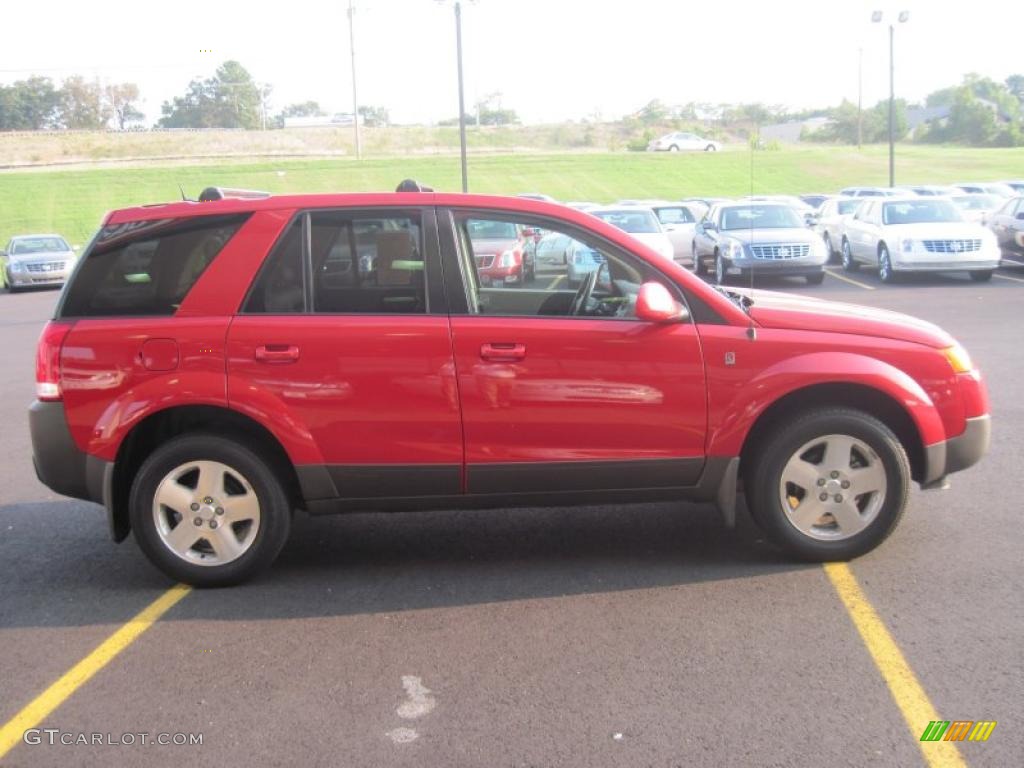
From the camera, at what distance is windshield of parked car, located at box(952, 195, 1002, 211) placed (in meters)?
26.8

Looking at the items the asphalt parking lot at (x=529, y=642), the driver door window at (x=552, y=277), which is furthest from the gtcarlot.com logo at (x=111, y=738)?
the driver door window at (x=552, y=277)

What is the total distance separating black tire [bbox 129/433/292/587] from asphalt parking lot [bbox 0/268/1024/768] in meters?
0.14

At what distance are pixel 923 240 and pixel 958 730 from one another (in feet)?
55.1

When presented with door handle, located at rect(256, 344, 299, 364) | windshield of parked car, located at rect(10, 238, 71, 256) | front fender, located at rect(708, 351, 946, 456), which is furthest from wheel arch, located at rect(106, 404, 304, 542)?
windshield of parked car, located at rect(10, 238, 71, 256)

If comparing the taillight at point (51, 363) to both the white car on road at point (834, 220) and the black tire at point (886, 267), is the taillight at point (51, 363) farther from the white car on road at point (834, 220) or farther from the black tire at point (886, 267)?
the white car on road at point (834, 220)

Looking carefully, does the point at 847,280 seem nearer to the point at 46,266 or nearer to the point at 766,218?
the point at 766,218

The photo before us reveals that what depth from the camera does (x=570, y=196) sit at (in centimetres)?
5009

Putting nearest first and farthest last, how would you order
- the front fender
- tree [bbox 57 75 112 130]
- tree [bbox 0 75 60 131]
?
1. the front fender
2. tree [bbox 0 75 60 131]
3. tree [bbox 57 75 112 130]

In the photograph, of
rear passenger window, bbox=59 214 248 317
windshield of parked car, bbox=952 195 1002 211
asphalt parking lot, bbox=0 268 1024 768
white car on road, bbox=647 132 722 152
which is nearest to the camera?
asphalt parking lot, bbox=0 268 1024 768

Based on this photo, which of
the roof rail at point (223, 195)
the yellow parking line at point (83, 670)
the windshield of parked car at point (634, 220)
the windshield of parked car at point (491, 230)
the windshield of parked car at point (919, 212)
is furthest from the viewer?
the windshield of parked car at point (634, 220)

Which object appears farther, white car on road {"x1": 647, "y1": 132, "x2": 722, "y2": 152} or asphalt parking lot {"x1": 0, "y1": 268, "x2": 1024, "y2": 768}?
white car on road {"x1": 647, "y1": 132, "x2": 722, "y2": 152}

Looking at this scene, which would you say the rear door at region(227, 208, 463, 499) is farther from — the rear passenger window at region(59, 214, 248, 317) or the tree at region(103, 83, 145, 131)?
the tree at region(103, 83, 145, 131)

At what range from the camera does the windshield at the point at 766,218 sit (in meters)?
20.0

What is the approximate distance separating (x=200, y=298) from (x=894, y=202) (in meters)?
17.8
